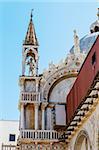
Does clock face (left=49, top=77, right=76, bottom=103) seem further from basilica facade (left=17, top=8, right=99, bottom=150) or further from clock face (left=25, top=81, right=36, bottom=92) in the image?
clock face (left=25, top=81, right=36, bottom=92)

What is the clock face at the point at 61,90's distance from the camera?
22.3 metres

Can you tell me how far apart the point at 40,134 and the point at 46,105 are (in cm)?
177

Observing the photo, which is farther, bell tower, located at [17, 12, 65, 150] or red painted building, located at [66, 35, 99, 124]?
bell tower, located at [17, 12, 65, 150]

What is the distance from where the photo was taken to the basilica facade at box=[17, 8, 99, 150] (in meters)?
20.3

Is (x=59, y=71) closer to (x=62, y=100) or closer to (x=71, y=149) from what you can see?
(x=62, y=100)

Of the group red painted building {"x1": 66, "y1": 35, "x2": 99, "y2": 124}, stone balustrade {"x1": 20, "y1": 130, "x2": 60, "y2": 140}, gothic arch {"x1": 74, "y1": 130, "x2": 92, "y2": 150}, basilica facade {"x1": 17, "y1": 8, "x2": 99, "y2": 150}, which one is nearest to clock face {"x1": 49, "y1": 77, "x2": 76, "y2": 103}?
basilica facade {"x1": 17, "y1": 8, "x2": 99, "y2": 150}

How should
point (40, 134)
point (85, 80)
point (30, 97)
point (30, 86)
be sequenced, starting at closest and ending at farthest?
point (85, 80), point (40, 134), point (30, 97), point (30, 86)

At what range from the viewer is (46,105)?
2177cm

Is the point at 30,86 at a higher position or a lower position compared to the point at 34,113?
higher

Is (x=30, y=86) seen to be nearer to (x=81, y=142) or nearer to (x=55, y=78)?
(x=55, y=78)

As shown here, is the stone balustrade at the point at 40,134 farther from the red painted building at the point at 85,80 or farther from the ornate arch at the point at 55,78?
the ornate arch at the point at 55,78

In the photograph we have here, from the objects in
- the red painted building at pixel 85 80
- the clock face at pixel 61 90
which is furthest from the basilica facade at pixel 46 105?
the red painted building at pixel 85 80

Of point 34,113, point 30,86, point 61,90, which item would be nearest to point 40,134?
point 34,113

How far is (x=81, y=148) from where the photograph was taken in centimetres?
1997
